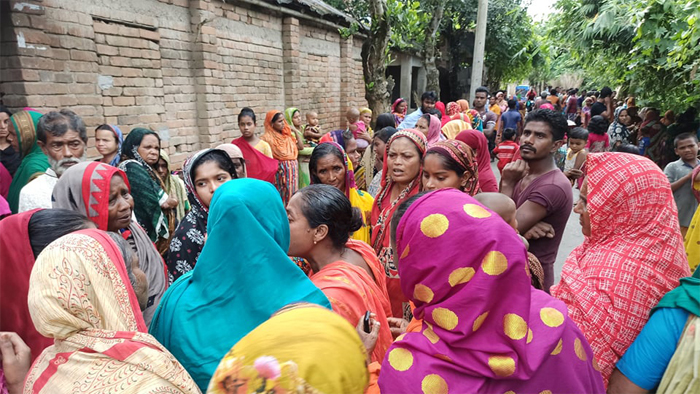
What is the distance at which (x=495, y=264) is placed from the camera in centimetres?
115

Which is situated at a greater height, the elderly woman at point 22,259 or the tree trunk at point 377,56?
the tree trunk at point 377,56

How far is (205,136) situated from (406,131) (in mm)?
4117

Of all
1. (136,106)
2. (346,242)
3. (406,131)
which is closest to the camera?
(346,242)

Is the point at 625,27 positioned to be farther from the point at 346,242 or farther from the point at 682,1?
the point at 346,242

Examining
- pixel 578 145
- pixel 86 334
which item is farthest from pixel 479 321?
pixel 578 145

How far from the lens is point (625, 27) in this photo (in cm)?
535

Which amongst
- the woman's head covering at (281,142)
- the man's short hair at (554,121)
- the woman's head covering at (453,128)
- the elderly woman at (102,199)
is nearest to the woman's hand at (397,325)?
the elderly woman at (102,199)

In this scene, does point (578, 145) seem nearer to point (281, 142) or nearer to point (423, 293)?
point (281, 142)

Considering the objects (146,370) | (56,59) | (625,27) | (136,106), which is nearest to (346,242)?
(146,370)

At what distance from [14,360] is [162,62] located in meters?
4.96

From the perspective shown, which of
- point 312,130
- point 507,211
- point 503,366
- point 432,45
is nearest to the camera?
point 503,366

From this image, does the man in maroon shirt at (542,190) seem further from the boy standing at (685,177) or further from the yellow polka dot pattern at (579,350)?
the boy standing at (685,177)

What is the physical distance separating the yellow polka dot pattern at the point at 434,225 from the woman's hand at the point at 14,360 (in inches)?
59.1

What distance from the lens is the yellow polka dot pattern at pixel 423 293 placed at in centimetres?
123
